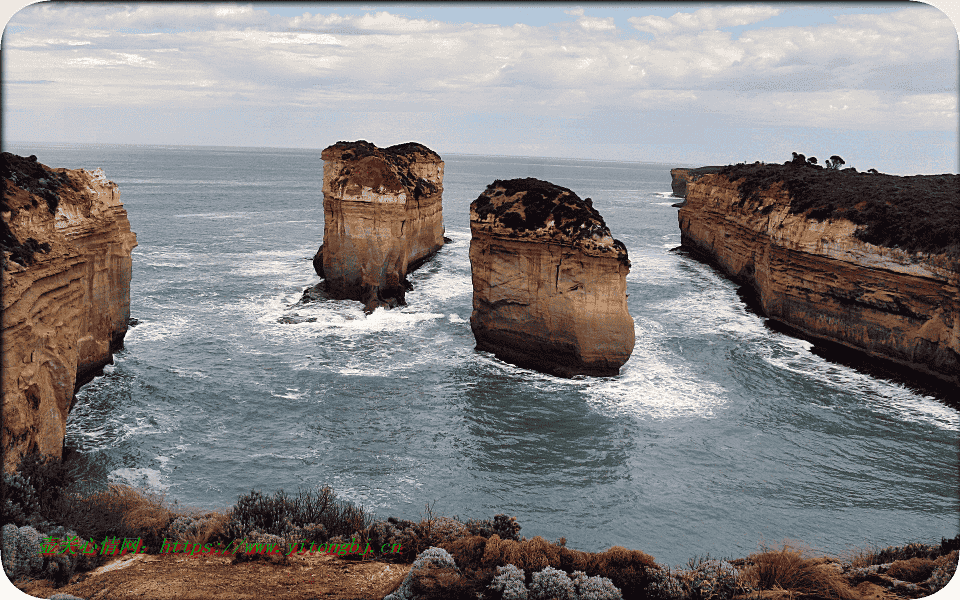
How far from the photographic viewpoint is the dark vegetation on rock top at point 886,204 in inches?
890

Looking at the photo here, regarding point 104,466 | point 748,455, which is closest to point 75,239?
point 104,466

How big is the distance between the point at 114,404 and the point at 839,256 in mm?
26038

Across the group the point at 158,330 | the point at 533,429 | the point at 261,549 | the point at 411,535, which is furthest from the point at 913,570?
the point at 158,330

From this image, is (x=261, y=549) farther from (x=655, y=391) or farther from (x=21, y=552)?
(x=655, y=391)

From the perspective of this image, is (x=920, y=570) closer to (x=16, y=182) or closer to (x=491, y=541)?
(x=491, y=541)

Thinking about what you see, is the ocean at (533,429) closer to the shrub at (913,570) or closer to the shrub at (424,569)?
the shrub at (913,570)

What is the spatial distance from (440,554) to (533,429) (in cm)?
Answer: 911

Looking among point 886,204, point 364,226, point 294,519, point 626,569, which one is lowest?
point 294,519

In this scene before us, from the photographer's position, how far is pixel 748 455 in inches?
663

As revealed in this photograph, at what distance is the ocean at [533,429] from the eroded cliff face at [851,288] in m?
1.41

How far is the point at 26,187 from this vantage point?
1541 centimetres

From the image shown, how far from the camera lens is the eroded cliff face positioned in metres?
21.6

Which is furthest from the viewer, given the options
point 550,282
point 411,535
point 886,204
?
point 886,204

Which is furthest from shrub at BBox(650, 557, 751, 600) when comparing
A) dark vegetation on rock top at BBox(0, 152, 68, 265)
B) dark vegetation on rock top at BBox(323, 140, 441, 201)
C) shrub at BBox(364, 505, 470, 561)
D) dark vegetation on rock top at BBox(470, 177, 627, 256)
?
dark vegetation on rock top at BBox(323, 140, 441, 201)
